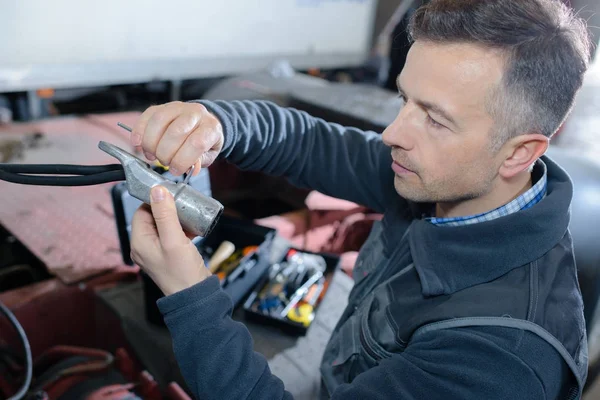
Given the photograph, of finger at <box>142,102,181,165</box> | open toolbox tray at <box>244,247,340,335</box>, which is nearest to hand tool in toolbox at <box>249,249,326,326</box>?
open toolbox tray at <box>244,247,340,335</box>

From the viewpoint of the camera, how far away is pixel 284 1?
2410 mm

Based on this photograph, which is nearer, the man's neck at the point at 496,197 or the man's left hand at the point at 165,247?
the man's left hand at the point at 165,247

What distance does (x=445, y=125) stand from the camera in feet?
2.22

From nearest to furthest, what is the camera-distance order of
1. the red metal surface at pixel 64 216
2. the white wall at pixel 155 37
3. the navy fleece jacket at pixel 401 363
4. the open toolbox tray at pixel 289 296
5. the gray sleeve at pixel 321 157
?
the navy fleece jacket at pixel 401 363 → the gray sleeve at pixel 321 157 → the open toolbox tray at pixel 289 296 → the red metal surface at pixel 64 216 → the white wall at pixel 155 37

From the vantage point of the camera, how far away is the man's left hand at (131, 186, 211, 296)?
56cm

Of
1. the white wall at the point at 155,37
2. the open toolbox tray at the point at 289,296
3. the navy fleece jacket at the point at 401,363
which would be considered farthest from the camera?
the white wall at the point at 155,37

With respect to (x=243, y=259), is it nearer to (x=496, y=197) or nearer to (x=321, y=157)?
(x=321, y=157)

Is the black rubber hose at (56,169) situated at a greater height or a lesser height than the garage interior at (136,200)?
greater

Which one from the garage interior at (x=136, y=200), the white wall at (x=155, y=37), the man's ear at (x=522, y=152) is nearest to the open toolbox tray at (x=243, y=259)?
the garage interior at (x=136, y=200)

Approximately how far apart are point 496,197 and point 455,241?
0.12 meters

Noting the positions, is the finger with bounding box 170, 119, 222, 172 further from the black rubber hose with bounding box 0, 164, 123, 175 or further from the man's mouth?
the man's mouth

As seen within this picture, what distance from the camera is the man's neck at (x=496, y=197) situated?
2.45 ft

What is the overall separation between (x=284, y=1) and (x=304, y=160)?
1.74 metres

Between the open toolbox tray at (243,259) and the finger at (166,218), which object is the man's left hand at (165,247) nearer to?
the finger at (166,218)
